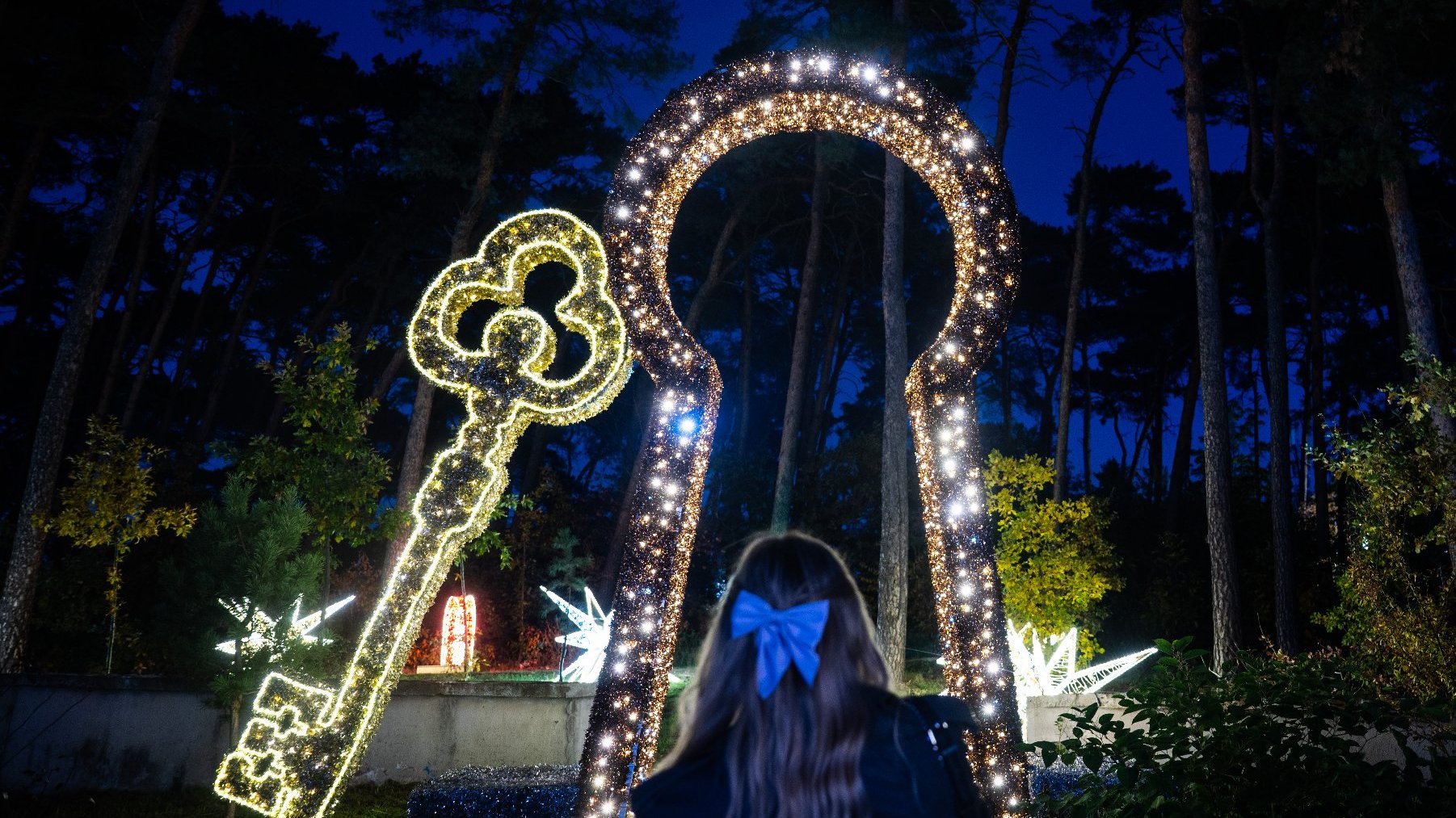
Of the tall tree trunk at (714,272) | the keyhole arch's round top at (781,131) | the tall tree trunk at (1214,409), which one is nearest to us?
the keyhole arch's round top at (781,131)

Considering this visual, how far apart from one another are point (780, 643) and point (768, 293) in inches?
1059

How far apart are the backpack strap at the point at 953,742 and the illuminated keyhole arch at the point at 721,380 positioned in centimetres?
286

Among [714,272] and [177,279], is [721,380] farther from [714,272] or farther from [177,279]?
[177,279]

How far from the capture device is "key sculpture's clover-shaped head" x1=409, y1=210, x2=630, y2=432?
6301mm

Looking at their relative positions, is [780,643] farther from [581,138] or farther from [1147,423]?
[1147,423]

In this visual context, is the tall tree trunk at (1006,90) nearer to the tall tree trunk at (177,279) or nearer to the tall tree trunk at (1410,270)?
the tall tree trunk at (1410,270)

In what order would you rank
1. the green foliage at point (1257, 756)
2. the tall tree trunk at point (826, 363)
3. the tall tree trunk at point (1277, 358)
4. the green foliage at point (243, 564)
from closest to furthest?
1. the green foliage at point (1257, 756)
2. the green foliage at point (243, 564)
3. the tall tree trunk at point (1277, 358)
4. the tall tree trunk at point (826, 363)

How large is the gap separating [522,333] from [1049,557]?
362 inches

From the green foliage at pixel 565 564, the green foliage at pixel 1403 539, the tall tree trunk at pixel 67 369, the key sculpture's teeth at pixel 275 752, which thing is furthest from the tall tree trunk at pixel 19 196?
the green foliage at pixel 1403 539

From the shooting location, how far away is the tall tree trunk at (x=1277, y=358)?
14.4 metres

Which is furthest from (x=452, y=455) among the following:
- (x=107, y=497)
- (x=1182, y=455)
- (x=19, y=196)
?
(x=1182, y=455)

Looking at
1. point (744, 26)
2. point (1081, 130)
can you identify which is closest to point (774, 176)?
point (744, 26)

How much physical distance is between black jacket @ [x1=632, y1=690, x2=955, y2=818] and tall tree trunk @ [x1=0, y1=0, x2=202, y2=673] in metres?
10.8

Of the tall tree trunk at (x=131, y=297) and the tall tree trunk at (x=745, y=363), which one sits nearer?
the tall tree trunk at (x=131, y=297)
